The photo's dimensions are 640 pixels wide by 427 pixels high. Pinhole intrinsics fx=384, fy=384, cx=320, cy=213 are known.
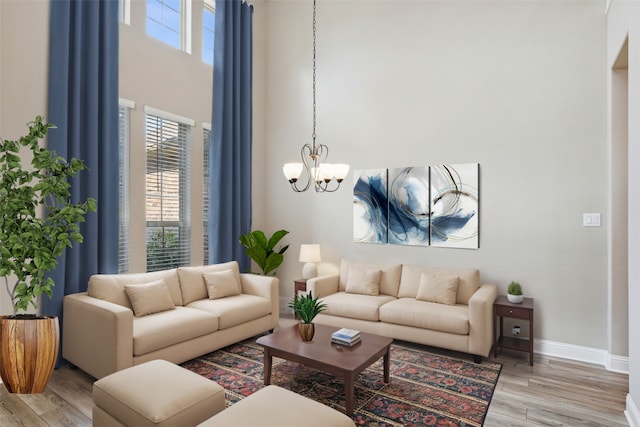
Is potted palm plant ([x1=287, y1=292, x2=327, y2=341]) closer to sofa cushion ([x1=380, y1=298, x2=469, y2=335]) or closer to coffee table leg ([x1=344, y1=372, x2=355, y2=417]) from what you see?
coffee table leg ([x1=344, y1=372, x2=355, y2=417])

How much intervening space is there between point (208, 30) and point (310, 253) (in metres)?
3.29

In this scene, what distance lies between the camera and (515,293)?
12.5 ft

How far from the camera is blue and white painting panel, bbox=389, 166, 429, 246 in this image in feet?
15.0

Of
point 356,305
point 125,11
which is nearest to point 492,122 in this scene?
point 356,305

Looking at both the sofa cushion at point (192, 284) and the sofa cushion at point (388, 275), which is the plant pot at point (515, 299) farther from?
the sofa cushion at point (192, 284)

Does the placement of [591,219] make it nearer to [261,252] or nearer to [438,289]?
[438,289]

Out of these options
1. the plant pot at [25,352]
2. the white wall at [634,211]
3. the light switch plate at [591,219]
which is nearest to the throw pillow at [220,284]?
the plant pot at [25,352]

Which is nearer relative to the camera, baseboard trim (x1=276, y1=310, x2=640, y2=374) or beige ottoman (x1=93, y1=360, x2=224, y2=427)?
beige ottoman (x1=93, y1=360, x2=224, y2=427)

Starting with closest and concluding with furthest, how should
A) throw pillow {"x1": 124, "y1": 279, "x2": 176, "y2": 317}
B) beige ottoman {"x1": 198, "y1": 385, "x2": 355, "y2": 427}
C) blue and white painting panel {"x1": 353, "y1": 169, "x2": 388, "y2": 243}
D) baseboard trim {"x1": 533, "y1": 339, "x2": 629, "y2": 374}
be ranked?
beige ottoman {"x1": 198, "y1": 385, "x2": 355, "y2": 427}, baseboard trim {"x1": 533, "y1": 339, "x2": 629, "y2": 374}, throw pillow {"x1": 124, "y1": 279, "x2": 176, "y2": 317}, blue and white painting panel {"x1": 353, "y1": 169, "x2": 388, "y2": 243}

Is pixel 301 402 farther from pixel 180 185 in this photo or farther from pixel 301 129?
pixel 301 129

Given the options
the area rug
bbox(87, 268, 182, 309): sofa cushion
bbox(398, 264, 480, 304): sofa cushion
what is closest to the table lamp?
bbox(398, 264, 480, 304): sofa cushion

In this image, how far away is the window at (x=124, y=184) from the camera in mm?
4098

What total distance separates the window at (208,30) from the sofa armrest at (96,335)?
3327mm

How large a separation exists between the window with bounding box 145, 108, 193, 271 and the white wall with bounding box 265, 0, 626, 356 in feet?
5.31
